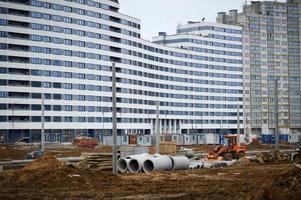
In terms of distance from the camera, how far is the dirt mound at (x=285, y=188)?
17859mm

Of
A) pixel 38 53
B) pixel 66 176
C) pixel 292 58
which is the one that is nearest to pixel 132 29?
pixel 38 53

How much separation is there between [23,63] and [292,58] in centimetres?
10519

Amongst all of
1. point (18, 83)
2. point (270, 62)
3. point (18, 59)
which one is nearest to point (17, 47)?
point (18, 59)

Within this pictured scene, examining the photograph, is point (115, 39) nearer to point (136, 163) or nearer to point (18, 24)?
point (18, 24)

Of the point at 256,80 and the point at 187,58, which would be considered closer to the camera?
the point at 187,58

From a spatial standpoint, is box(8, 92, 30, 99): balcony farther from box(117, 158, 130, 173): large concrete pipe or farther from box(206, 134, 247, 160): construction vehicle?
box(117, 158, 130, 173): large concrete pipe

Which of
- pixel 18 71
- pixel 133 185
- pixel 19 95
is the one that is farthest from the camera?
pixel 18 71

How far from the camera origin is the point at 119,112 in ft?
369

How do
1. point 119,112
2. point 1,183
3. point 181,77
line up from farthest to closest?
1. point 181,77
2. point 119,112
3. point 1,183

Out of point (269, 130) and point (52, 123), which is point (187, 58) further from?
point (52, 123)

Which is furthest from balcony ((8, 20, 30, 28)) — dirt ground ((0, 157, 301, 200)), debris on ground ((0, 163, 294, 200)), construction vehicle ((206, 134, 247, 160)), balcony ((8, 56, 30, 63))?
debris on ground ((0, 163, 294, 200))

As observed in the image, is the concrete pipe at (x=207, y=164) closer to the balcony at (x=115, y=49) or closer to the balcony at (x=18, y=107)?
the balcony at (x=18, y=107)

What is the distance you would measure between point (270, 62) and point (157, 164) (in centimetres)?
13110

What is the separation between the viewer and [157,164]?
3834 cm
